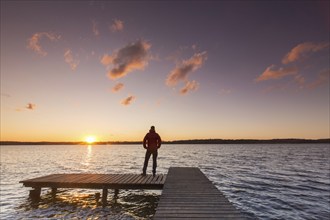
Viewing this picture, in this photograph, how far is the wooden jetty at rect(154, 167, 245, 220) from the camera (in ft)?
25.4

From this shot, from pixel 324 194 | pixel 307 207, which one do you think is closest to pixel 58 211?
pixel 307 207

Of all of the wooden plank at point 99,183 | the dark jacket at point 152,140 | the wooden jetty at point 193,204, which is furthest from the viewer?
the dark jacket at point 152,140

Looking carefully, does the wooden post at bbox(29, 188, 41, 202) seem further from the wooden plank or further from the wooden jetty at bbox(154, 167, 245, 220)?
the wooden jetty at bbox(154, 167, 245, 220)

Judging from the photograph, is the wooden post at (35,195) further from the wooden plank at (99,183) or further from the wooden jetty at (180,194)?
the wooden plank at (99,183)

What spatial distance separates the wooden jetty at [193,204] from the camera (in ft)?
25.4

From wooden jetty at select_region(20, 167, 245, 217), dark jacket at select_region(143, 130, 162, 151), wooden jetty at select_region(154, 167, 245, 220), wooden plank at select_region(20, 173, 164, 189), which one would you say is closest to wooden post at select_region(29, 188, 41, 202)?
wooden jetty at select_region(20, 167, 245, 217)

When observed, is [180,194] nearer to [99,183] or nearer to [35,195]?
[99,183]

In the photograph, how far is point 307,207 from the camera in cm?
1694

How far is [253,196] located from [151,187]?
895cm

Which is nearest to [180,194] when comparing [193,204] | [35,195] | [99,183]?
[193,204]

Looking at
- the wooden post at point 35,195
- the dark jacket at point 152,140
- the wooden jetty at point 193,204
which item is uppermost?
the dark jacket at point 152,140

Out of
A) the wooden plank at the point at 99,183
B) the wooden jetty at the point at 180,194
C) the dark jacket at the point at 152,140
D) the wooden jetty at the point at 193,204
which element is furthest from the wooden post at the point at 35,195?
the wooden jetty at the point at 193,204

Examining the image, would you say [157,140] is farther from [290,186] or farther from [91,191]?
[290,186]

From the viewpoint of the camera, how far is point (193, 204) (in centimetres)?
910
